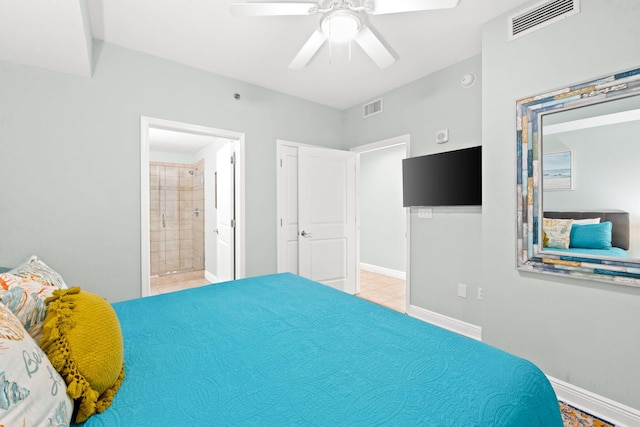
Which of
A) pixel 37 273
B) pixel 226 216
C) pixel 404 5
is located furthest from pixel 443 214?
pixel 37 273

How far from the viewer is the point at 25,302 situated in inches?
34.4

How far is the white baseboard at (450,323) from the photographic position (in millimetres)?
2773

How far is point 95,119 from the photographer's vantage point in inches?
95.1

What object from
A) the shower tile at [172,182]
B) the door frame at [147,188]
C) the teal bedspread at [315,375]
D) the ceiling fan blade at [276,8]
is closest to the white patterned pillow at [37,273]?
the teal bedspread at [315,375]

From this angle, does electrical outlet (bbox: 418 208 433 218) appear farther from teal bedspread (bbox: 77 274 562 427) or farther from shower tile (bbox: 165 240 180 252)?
shower tile (bbox: 165 240 180 252)

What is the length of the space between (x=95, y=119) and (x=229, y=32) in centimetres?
133

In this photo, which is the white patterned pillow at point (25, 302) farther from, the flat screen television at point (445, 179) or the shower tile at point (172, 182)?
the shower tile at point (172, 182)

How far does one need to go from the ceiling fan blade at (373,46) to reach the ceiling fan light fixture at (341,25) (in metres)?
0.05

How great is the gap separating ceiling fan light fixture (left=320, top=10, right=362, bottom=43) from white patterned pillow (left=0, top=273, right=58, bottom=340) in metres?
1.90

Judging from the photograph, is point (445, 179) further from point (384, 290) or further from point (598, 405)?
point (384, 290)

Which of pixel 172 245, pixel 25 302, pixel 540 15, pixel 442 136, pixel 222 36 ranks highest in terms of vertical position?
pixel 222 36

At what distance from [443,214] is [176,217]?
4.93 meters

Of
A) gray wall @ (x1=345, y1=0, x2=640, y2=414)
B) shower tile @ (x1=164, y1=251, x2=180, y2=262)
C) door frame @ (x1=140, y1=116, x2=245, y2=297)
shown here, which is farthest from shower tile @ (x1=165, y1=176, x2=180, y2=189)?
gray wall @ (x1=345, y1=0, x2=640, y2=414)

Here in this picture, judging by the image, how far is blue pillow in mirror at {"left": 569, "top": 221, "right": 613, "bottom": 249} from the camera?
5.80ft
